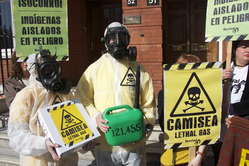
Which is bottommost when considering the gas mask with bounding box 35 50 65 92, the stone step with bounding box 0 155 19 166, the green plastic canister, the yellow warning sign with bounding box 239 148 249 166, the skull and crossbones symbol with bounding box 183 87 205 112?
the stone step with bounding box 0 155 19 166

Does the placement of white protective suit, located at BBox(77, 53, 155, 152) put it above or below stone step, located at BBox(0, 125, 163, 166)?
above

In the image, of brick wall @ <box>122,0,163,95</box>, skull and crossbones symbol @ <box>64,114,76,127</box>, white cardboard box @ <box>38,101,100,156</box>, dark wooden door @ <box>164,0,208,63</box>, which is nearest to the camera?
white cardboard box @ <box>38,101,100,156</box>

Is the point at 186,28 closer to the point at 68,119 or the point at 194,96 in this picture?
the point at 194,96

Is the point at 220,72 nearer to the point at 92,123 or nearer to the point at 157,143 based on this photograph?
the point at 92,123

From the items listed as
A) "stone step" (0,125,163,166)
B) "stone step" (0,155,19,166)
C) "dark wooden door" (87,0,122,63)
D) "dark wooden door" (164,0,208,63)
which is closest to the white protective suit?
"stone step" (0,125,163,166)

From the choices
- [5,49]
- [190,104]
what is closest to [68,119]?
[190,104]

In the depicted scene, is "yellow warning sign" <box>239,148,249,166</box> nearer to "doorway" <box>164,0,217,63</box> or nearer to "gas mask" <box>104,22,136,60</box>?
"gas mask" <box>104,22,136,60</box>

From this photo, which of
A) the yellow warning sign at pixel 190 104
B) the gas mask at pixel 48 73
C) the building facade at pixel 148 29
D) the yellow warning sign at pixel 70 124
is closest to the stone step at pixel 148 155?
the yellow warning sign at pixel 190 104

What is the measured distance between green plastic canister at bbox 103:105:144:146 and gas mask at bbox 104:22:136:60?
1.46ft

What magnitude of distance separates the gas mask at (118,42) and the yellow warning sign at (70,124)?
553mm

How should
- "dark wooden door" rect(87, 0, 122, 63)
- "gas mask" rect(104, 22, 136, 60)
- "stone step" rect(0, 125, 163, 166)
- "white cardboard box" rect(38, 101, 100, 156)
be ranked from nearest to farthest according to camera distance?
"white cardboard box" rect(38, 101, 100, 156) → "gas mask" rect(104, 22, 136, 60) → "stone step" rect(0, 125, 163, 166) → "dark wooden door" rect(87, 0, 122, 63)

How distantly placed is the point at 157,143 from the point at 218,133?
1.74 metres

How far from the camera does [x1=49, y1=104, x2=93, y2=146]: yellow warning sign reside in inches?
88.3

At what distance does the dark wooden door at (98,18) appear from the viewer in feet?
25.0
